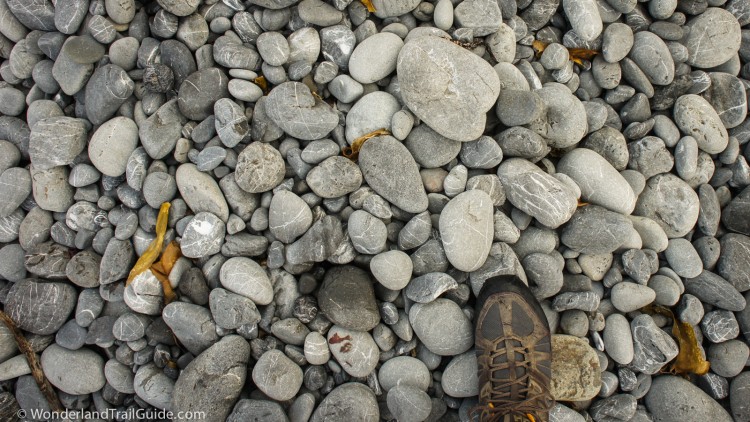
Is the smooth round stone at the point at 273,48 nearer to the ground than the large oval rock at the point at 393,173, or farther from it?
farther from it

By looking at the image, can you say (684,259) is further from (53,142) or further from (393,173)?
(53,142)

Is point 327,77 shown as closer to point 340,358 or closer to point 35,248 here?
point 340,358

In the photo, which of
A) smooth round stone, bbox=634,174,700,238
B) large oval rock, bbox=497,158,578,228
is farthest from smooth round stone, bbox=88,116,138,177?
smooth round stone, bbox=634,174,700,238

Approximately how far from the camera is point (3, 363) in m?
2.77

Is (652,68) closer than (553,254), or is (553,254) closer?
(553,254)

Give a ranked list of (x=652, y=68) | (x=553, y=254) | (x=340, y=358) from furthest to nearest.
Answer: (x=652, y=68)
(x=553, y=254)
(x=340, y=358)

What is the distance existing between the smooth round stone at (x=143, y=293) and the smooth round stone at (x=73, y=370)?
0.46 metres

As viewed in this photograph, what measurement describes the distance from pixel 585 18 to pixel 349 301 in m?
2.42

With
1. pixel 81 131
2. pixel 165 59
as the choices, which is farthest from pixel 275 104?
pixel 81 131

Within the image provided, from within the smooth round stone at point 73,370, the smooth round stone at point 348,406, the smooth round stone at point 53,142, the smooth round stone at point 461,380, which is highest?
the smooth round stone at point 53,142

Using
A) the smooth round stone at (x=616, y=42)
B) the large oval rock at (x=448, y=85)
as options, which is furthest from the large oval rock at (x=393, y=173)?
the smooth round stone at (x=616, y=42)

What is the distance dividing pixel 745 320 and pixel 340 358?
264 centimetres

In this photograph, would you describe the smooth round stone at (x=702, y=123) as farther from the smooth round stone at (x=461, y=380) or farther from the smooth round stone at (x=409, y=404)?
the smooth round stone at (x=409, y=404)

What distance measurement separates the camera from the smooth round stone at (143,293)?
267 cm
